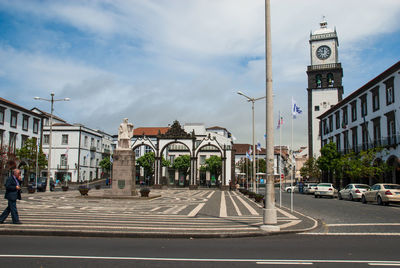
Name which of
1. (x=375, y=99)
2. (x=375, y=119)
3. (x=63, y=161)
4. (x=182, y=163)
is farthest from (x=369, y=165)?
(x=63, y=161)

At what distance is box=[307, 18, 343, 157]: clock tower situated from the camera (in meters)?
69.4

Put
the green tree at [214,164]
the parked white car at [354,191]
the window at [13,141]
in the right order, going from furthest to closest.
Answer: the green tree at [214,164] < the window at [13,141] < the parked white car at [354,191]

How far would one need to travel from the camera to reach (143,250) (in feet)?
25.8

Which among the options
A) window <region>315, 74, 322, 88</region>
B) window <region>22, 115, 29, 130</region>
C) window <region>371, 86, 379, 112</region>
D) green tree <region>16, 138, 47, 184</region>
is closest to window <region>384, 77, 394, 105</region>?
window <region>371, 86, 379, 112</region>

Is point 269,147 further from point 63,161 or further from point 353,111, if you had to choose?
point 63,161

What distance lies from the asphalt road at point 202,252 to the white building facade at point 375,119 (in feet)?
97.8

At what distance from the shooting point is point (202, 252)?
7645 mm

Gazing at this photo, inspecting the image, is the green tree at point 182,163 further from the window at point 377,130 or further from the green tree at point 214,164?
the window at point 377,130

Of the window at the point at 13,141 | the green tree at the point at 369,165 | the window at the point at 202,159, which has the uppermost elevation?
the window at the point at 13,141

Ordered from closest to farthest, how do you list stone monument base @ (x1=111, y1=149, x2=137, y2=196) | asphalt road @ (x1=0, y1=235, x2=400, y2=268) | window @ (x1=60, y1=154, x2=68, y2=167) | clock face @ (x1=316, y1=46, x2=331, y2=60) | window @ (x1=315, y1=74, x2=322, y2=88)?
asphalt road @ (x1=0, y1=235, x2=400, y2=268) → stone monument base @ (x1=111, y1=149, x2=137, y2=196) → window @ (x1=60, y1=154, x2=68, y2=167) → window @ (x1=315, y1=74, x2=322, y2=88) → clock face @ (x1=316, y1=46, x2=331, y2=60)

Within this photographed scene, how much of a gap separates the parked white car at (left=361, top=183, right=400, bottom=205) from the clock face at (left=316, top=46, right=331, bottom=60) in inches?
1976

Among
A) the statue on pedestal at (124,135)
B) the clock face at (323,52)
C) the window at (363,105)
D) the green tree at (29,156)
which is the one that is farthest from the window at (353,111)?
the green tree at (29,156)

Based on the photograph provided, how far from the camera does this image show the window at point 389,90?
36281 mm

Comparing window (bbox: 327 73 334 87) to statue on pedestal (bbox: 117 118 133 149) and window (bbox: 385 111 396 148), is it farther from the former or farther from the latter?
statue on pedestal (bbox: 117 118 133 149)
